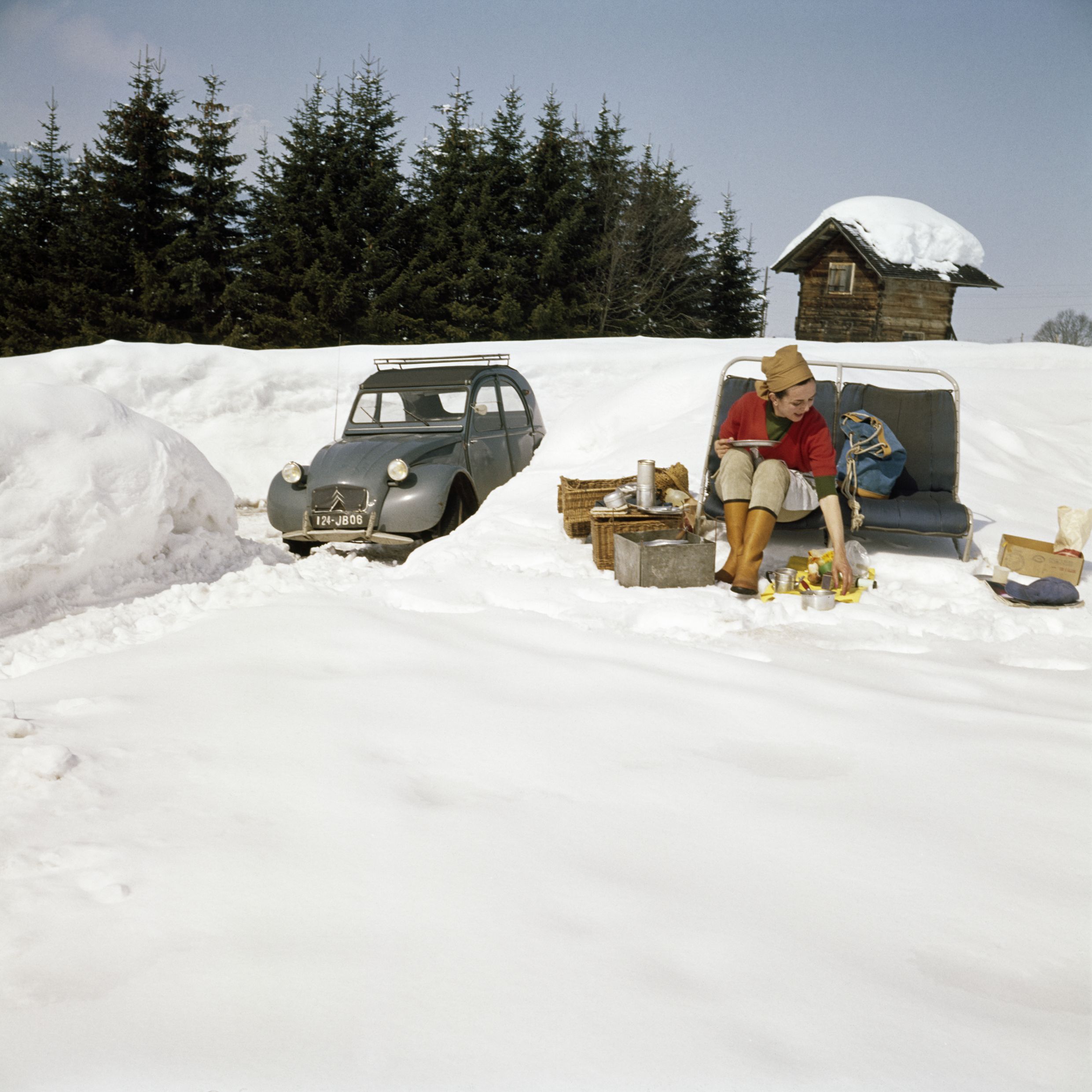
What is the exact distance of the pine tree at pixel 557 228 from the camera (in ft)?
76.0

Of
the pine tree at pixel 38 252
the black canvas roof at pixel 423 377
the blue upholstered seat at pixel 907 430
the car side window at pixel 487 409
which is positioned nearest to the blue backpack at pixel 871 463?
the blue upholstered seat at pixel 907 430

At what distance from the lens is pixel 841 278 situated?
23828 millimetres

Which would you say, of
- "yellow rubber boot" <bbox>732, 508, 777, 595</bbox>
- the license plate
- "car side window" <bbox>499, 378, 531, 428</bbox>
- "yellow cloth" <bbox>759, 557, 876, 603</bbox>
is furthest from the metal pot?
"car side window" <bbox>499, 378, 531, 428</bbox>

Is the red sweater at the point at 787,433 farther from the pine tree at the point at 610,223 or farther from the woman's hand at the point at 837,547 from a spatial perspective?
the pine tree at the point at 610,223

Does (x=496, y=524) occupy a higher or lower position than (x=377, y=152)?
lower

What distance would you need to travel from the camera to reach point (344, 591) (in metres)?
A: 4.53

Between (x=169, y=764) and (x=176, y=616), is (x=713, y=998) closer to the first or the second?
(x=169, y=764)

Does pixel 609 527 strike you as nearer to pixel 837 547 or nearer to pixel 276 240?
pixel 837 547

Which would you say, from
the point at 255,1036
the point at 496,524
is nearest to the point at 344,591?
the point at 496,524

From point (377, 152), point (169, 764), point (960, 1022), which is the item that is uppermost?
point (377, 152)

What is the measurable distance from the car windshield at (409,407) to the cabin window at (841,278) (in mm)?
19408

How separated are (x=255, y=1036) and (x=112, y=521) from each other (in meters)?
4.06

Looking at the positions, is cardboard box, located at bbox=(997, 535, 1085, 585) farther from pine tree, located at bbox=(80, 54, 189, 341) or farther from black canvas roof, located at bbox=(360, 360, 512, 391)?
pine tree, located at bbox=(80, 54, 189, 341)

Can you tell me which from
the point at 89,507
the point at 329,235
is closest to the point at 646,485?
the point at 89,507
